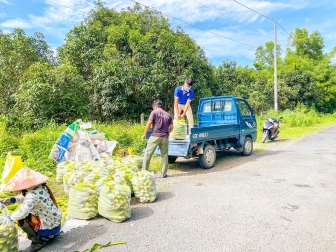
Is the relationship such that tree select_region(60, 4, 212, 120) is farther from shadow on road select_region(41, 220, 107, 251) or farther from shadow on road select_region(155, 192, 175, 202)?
shadow on road select_region(41, 220, 107, 251)

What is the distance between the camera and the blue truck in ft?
23.6

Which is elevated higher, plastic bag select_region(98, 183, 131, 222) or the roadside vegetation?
the roadside vegetation

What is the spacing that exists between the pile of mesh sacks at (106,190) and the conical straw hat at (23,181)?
3.18 feet

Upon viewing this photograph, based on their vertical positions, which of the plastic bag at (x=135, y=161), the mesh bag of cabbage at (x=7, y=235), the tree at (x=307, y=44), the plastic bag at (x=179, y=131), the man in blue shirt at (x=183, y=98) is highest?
the tree at (x=307, y=44)

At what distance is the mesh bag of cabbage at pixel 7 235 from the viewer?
290 cm

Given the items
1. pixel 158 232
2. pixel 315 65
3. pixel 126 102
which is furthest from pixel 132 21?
pixel 315 65

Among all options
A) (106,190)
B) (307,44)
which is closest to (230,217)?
(106,190)

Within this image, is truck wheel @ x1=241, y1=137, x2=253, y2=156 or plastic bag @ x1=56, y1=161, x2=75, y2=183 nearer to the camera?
plastic bag @ x1=56, y1=161, x2=75, y2=183

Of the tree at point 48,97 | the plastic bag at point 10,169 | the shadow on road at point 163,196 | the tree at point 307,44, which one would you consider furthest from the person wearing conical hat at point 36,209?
the tree at point 307,44

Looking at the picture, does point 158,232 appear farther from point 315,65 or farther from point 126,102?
point 315,65

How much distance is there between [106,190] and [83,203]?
413mm

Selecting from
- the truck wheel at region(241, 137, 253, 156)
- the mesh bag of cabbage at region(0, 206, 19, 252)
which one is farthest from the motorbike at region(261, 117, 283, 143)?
the mesh bag of cabbage at region(0, 206, 19, 252)

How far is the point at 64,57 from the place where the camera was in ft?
52.5

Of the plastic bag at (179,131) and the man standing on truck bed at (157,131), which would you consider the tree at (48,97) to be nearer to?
the plastic bag at (179,131)
